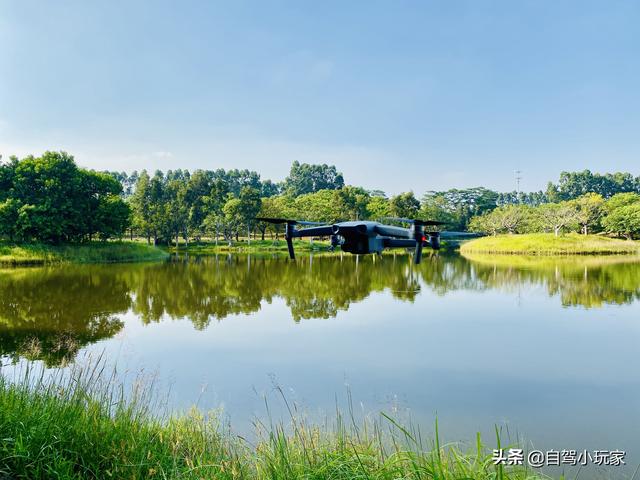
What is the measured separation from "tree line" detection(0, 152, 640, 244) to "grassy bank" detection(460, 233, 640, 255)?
4.85 metres

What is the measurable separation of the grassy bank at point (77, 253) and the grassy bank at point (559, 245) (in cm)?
4251

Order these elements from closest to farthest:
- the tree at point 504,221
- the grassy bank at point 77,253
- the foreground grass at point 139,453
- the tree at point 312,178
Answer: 1. the foreground grass at point 139,453
2. the grassy bank at point 77,253
3. the tree at point 504,221
4. the tree at point 312,178

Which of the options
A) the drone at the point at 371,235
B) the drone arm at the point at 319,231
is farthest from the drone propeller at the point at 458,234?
the drone arm at the point at 319,231

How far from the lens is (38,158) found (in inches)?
1549

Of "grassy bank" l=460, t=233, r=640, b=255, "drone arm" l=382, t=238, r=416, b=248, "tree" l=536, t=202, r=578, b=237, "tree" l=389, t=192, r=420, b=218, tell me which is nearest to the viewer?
"drone arm" l=382, t=238, r=416, b=248

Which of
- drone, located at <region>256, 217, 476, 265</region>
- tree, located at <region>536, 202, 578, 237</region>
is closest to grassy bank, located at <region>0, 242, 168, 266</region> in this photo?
drone, located at <region>256, 217, 476, 265</region>

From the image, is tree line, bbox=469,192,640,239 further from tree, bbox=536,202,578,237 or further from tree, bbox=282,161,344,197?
tree, bbox=282,161,344,197

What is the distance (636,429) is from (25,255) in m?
41.7

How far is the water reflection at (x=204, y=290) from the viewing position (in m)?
14.6

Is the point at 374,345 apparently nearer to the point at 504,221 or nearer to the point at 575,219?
the point at 504,221

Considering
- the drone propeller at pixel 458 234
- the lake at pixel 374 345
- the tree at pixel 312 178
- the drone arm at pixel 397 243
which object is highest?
the tree at pixel 312 178

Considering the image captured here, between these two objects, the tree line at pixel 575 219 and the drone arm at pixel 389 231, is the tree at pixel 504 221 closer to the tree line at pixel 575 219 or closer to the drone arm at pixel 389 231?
the tree line at pixel 575 219

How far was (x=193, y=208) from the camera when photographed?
2206 inches

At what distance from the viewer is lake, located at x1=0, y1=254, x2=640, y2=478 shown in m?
8.41
